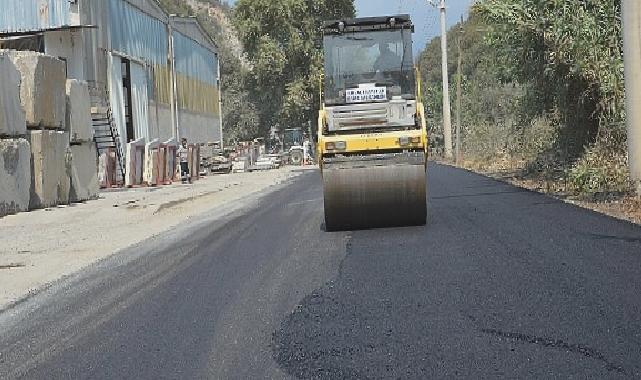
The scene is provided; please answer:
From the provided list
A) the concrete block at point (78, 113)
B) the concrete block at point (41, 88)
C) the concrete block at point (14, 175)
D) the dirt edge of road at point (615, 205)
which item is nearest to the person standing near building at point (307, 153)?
the concrete block at point (78, 113)

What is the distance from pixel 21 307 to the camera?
8531mm

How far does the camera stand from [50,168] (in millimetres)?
21344

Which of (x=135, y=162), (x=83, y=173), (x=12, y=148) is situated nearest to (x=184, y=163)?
(x=135, y=162)

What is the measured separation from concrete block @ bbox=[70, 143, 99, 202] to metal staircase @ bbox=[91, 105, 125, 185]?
7825 mm

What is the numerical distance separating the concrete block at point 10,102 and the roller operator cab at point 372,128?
9057mm

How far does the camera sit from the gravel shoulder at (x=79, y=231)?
10.8 metres

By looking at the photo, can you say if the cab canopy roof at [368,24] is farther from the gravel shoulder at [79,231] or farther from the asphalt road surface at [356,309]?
the gravel shoulder at [79,231]

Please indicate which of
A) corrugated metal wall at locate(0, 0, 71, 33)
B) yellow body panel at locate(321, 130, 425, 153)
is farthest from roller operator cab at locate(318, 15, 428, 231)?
corrugated metal wall at locate(0, 0, 71, 33)

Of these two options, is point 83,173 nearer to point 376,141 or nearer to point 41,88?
point 41,88

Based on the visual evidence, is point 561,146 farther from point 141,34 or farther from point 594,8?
point 141,34

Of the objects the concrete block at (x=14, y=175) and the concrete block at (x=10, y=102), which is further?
the concrete block at (x=10, y=102)

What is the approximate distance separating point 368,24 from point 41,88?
11.1 metres

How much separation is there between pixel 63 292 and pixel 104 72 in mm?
25628

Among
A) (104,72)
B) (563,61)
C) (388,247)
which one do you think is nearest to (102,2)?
(104,72)
